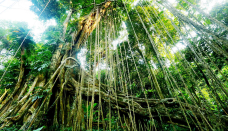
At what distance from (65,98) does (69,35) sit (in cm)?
160

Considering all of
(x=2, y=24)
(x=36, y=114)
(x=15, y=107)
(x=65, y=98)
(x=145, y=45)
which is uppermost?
(x=2, y=24)

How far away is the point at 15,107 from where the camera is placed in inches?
51.0

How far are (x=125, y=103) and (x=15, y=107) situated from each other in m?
1.53

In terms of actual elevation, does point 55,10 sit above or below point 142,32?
above

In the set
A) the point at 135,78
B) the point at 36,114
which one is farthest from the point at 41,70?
the point at 135,78

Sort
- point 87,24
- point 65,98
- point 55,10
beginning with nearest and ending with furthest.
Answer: point 65,98, point 87,24, point 55,10

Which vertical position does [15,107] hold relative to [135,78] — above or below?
below

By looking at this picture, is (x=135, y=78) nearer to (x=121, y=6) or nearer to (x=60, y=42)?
(x=121, y=6)

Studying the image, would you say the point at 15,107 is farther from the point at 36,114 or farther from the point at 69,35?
the point at 69,35

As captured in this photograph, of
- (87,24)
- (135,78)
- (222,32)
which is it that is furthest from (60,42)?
(222,32)

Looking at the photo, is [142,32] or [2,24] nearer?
[142,32]

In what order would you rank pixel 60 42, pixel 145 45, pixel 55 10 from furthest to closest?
pixel 145 45, pixel 55 10, pixel 60 42

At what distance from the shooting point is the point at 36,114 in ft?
4.23

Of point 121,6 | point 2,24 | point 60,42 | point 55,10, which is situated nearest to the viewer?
point 60,42
